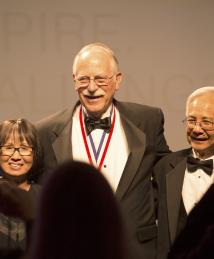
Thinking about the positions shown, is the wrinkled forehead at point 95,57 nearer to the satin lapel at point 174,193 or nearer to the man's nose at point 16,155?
the man's nose at point 16,155

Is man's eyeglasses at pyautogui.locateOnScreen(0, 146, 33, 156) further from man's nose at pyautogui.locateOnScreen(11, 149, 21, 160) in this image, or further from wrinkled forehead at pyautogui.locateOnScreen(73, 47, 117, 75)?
wrinkled forehead at pyautogui.locateOnScreen(73, 47, 117, 75)

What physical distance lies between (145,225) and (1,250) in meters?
1.61

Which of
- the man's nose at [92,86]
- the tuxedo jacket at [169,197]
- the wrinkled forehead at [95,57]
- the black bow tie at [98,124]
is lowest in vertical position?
the tuxedo jacket at [169,197]

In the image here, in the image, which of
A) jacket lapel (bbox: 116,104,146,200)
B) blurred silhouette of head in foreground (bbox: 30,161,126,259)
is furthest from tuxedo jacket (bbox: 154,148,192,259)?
blurred silhouette of head in foreground (bbox: 30,161,126,259)

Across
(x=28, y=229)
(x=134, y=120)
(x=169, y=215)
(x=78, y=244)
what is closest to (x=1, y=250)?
(x=28, y=229)

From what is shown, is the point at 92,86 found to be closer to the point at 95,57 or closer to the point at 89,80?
the point at 89,80

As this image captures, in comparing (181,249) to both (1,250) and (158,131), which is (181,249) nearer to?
(1,250)

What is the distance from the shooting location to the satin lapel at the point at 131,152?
3.05m

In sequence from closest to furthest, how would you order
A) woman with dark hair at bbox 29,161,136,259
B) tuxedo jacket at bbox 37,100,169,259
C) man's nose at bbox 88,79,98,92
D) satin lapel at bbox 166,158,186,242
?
woman with dark hair at bbox 29,161,136,259 < satin lapel at bbox 166,158,186,242 < tuxedo jacket at bbox 37,100,169,259 < man's nose at bbox 88,79,98,92

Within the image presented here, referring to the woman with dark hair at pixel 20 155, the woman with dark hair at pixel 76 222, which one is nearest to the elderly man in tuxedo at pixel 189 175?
the woman with dark hair at pixel 20 155

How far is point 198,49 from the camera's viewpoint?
4.52m

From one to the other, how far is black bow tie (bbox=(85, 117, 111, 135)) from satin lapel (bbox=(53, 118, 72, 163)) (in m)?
0.11

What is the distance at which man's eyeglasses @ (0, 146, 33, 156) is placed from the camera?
2988mm

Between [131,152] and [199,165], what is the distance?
0.36 meters
